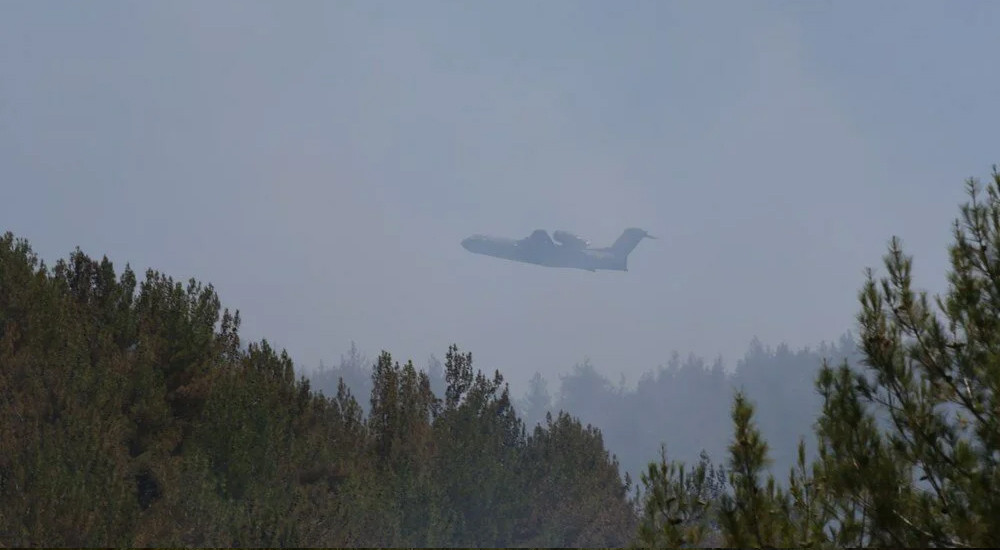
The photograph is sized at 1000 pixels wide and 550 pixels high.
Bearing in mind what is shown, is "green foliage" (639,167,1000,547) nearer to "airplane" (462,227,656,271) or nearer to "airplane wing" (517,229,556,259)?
"airplane" (462,227,656,271)

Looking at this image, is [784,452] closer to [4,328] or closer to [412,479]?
[412,479]

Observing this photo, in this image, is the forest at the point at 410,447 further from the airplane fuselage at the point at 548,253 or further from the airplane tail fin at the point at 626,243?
the airplane tail fin at the point at 626,243

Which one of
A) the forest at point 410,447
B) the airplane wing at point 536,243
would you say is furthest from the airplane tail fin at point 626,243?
the forest at point 410,447

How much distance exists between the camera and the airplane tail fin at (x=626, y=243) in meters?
152

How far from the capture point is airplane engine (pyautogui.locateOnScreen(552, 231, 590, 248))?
167m

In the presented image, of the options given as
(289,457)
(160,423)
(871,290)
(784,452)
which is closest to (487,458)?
(289,457)

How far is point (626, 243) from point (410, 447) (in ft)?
404

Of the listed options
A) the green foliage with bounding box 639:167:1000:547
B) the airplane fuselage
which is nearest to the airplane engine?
the airplane fuselage

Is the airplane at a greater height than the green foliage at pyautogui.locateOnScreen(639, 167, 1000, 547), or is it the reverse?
the airplane

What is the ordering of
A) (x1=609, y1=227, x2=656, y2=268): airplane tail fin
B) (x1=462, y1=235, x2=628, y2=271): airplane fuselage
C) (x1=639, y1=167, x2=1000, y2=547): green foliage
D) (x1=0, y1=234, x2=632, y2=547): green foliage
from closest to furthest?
(x1=639, y1=167, x2=1000, y2=547): green foliage, (x1=0, y1=234, x2=632, y2=547): green foliage, (x1=462, y1=235, x2=628, y2=271): airplane fuselage, (x1=609, y1=227, x2=656, y2=268): airplane tail fin

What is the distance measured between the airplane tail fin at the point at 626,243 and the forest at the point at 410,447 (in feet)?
361

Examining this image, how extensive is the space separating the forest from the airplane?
327ft

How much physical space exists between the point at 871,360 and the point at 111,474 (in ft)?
51.0

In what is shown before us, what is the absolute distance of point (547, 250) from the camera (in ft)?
514
